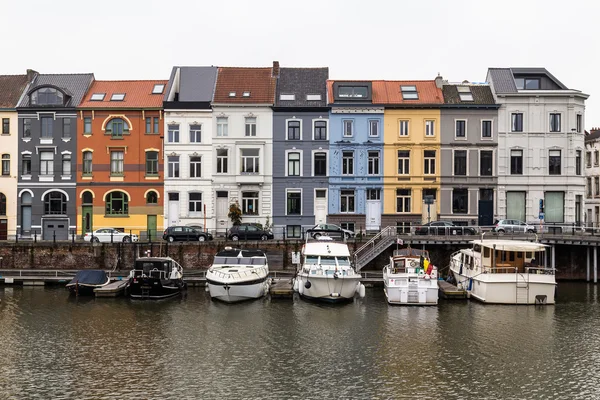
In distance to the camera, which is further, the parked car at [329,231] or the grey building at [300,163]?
the grey building at [300,163]

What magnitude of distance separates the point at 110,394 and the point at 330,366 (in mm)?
7917

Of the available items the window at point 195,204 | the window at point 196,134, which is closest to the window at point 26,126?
the window at point 196,134

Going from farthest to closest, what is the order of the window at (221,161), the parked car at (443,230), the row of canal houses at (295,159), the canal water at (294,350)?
the window at (221,161), the row of canal houses at (295,159), the parked car at (443,230), the canal water at (294,350)

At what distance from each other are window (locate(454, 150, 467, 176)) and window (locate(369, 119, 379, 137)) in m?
6.87

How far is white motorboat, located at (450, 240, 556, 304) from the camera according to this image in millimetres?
36438

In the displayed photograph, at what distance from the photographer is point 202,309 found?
35.0m

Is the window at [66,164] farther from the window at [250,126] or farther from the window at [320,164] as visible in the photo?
the window at [320,164]

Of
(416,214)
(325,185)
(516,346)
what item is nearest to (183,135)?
(325,185)

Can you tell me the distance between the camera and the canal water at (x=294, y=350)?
850 inches

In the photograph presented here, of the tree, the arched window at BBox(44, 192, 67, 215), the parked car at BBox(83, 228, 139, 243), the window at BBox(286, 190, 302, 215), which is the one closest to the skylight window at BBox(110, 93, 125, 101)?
the arched window at BBox(44, 192, 67, 215)

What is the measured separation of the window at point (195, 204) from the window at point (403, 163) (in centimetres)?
1706

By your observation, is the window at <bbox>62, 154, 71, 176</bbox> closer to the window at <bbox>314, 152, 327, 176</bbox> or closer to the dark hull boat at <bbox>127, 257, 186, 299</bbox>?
the dark hull boat at <bbox>127, 257, 186, 299</bbox>

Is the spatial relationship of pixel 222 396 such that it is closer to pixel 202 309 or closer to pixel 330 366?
pixel 330 366

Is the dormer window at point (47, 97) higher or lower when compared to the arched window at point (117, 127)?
higher
